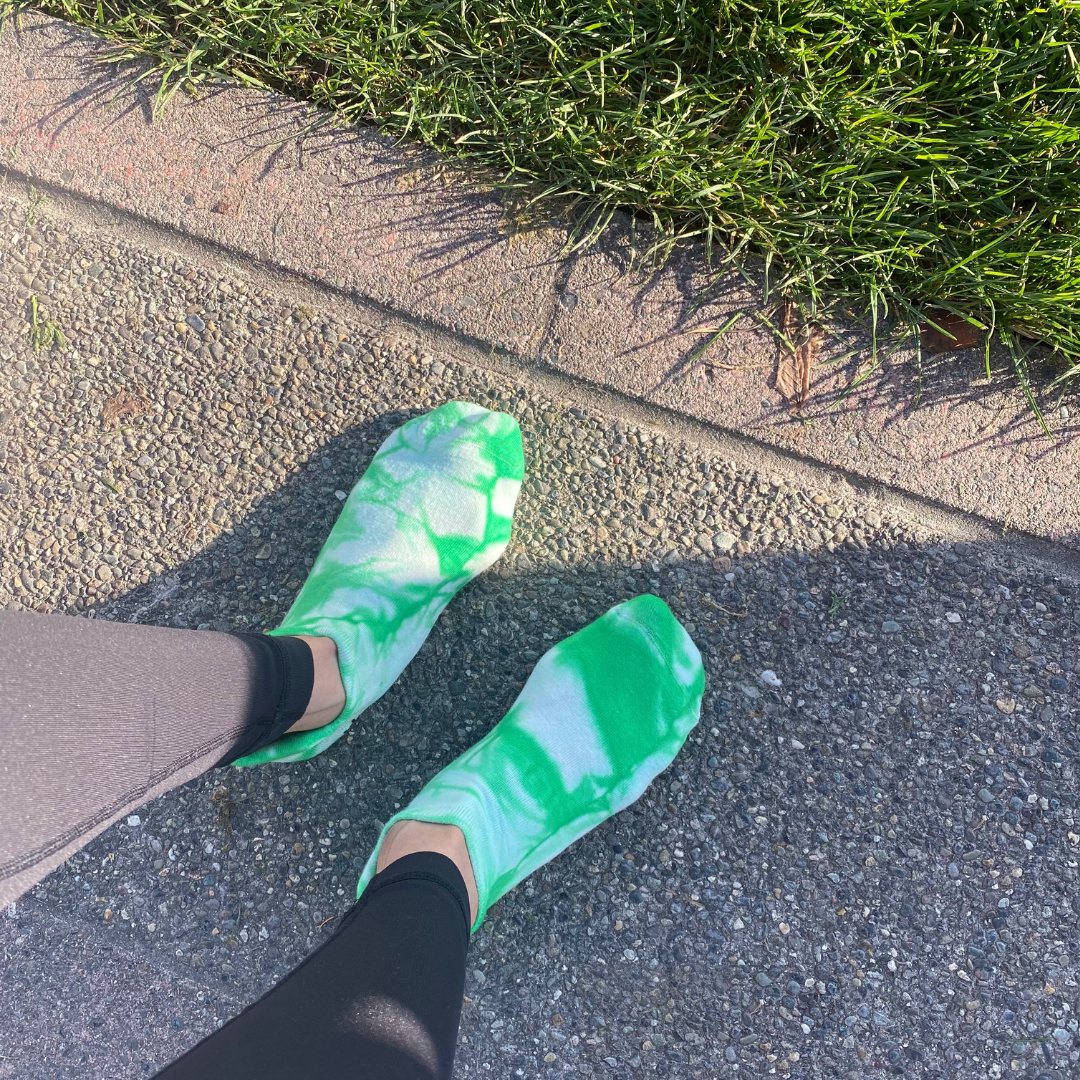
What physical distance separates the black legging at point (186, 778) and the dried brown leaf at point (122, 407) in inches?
26.8

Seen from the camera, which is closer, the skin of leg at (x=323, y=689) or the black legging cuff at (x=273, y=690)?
the black legging cuff at (x=273, y=690)

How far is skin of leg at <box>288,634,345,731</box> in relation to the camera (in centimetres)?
130

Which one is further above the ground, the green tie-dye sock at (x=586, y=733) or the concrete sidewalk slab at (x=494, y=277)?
the concrete sidewalk slab at (x=494, y=277)

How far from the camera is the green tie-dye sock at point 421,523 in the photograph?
1.51m

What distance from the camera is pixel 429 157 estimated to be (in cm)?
159

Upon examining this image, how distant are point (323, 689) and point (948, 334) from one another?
1333 mm

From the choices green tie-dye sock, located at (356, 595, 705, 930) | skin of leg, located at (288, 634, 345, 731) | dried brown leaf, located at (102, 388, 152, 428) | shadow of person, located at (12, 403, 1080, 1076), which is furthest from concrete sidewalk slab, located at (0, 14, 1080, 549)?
skin of leg, located at (288, 634, 345, 731)

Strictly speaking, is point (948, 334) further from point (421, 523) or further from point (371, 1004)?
point (371, 1004)

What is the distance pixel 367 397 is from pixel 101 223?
26.6 inches

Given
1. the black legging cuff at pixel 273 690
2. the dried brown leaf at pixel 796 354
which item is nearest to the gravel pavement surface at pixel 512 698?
the dried brown leaf at pixel 796 354

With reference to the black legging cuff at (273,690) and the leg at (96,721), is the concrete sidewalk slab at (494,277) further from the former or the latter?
the leg at (96,721)

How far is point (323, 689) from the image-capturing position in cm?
133

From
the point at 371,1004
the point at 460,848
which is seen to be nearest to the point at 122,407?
the point at 460,848

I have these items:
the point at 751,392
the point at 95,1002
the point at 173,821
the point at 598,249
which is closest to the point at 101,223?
the point at 598,249
